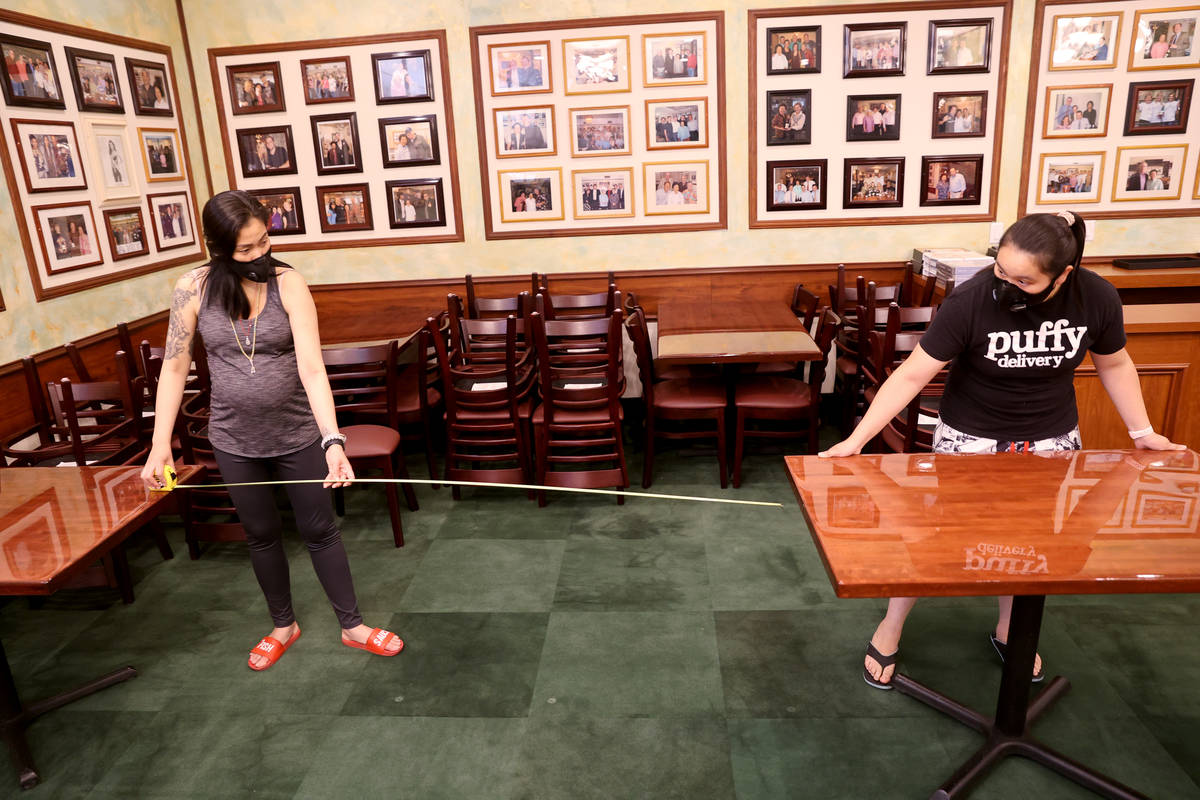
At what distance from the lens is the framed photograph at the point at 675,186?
5.58 metres

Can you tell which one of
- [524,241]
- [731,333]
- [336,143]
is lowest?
[731,333]

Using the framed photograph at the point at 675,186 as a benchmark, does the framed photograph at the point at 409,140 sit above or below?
above

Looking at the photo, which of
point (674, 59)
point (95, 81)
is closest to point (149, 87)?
point (95, 81)

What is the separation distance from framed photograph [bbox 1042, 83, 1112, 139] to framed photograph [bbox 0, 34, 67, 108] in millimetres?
6111

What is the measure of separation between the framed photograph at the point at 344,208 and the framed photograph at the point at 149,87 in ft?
3.63

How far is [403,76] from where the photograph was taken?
5.52 metres

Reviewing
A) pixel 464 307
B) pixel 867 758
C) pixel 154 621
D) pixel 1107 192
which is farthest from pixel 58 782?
pixel 1107 192

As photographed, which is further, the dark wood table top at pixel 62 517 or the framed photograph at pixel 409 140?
the framed photograph at pixel 409 140

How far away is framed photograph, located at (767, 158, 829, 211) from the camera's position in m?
5.53

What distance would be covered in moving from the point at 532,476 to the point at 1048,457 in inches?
115

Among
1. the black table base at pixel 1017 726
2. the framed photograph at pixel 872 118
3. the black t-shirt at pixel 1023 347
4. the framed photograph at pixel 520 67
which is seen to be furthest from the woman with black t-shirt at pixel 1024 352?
the framed photograph at pixel 520 67

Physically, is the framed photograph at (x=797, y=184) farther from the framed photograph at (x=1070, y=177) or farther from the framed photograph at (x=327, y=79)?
the framed photograph at (x=327, y=79)

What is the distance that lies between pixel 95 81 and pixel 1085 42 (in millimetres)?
6231

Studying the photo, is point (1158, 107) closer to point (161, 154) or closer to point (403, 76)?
point (403, 76)
